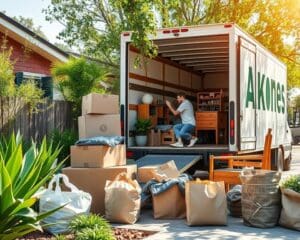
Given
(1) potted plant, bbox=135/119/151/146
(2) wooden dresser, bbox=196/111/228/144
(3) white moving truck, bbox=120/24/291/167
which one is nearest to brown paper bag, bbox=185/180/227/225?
(3) white moving truck, bbox=120/24/291/167

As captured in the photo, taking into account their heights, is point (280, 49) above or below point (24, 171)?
above

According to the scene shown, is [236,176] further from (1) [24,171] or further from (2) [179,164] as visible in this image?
(1) [24,171]

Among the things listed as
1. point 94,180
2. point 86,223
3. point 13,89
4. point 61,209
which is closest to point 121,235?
point 86,223

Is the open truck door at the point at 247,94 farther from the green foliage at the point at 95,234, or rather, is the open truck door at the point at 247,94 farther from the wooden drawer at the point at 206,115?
the green foliage at the point at 95,234

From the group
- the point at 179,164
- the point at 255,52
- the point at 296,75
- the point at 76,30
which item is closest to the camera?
the point at 179,164

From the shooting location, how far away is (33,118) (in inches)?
402

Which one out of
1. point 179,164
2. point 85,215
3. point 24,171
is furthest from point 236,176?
point 24,171

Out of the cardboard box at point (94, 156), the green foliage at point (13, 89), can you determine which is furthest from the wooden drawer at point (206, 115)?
the cardboard box at point (94, 156)

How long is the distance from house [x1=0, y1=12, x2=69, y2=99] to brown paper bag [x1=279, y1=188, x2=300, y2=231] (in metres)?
9.12

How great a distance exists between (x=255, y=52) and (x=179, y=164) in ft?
9.88

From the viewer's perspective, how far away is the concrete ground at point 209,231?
607cm

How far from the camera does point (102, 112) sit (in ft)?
27.6

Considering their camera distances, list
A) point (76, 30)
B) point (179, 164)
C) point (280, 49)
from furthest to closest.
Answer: point (280, 49)
point (76, 30)
point (179, 164)

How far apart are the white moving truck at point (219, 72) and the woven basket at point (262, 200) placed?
2083 millimetres
